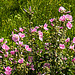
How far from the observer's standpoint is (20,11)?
427 cm

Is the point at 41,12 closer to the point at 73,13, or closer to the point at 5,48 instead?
the point at 73,13

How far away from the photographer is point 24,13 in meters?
3.99

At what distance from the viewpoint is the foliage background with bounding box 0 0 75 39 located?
3561 mm

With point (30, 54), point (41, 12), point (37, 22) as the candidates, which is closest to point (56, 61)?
point (30, 54)

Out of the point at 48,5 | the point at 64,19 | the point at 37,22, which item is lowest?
the point at 64,19

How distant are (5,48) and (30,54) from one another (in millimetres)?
437

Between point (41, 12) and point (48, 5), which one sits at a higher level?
point (48, 5)

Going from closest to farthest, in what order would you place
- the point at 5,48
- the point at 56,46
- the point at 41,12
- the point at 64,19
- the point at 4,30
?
the point at 5,48
the point at 64,19
the point at 56,46
the point at 4,30
the point at 41,12

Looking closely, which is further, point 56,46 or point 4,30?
point 4,30

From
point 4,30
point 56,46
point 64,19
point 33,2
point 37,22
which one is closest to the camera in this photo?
point 64,19

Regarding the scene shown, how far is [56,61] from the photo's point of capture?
2225 mm

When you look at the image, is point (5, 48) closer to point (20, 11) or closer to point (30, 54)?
point (30, 54)

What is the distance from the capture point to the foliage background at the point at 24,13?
→ 3.56 meters

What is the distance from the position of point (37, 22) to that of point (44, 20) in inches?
7.3
